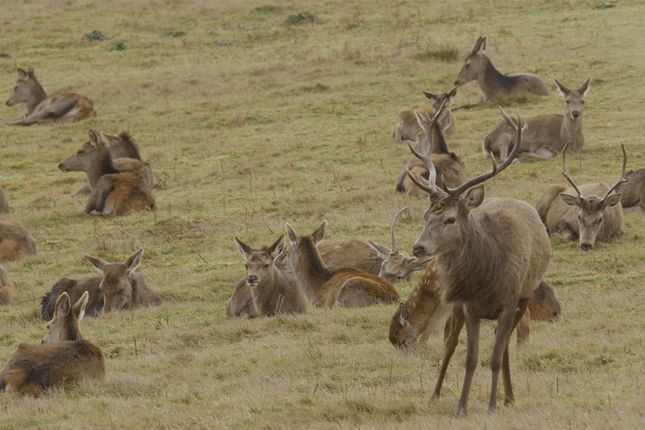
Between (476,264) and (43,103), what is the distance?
21.4 meters

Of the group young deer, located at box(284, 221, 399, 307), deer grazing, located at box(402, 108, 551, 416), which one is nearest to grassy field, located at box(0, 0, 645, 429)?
deer grazing, located at box(402, 108, 551, 416)

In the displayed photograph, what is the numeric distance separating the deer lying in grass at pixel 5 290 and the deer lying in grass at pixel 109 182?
447 cm

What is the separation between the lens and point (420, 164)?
743 inches

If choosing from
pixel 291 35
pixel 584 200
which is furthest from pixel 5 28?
pixel 584 200

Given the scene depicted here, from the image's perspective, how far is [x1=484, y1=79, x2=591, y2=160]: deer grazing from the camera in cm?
2061

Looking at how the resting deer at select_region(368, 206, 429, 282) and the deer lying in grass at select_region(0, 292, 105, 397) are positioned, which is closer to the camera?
the deer lying in grass at select_region(0, 292, 105, 397)

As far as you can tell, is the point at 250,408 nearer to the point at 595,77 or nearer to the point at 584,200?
the point at 584,200

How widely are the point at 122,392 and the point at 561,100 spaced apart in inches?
678

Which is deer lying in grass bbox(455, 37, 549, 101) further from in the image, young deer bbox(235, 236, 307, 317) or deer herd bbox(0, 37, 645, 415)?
young deer bbox(235, 236, 307, 317)

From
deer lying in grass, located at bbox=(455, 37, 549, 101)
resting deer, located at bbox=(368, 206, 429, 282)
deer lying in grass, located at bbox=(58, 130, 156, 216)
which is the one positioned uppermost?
deer lying in grass, located at bbox=(455, 37, 549, 101)

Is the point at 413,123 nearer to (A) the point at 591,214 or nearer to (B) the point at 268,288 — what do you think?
(A) the point at 591,214

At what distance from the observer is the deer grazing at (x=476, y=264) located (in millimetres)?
8016

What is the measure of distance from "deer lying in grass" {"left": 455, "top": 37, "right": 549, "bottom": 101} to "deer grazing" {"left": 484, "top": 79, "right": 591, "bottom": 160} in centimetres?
392

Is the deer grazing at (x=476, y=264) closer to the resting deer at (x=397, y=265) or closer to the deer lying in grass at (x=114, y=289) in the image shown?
the resting deer at (x=397, y=265)
